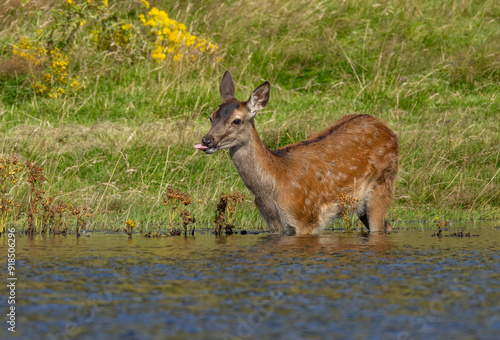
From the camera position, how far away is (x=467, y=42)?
1753 cm

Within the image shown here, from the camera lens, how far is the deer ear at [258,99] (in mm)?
8609

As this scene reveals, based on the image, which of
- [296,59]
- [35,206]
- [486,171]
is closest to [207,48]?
[296,59]

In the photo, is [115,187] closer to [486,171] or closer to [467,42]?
[486,171]

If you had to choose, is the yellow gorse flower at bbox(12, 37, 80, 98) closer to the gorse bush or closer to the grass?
the gorse bush

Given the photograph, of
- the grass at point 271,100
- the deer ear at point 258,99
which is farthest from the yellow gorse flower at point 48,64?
the deer ear at point 258,99

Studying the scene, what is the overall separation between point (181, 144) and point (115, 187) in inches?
95.5

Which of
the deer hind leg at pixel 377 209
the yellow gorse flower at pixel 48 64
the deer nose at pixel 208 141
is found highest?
the yellow gorse flower at pixel 48 64

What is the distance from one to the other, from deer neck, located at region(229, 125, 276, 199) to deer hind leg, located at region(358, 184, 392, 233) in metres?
1.41

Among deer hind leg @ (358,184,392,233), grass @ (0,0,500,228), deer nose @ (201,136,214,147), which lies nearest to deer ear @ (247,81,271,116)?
deer nose @ (201,136,214,147)

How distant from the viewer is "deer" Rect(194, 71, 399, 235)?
335 inches

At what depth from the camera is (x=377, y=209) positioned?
373 inches

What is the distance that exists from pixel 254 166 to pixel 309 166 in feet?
2.42

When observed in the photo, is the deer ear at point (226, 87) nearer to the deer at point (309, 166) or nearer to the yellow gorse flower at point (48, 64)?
the deer at point (309, 166)

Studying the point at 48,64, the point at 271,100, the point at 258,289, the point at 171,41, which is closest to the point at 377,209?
the point at 258,289
